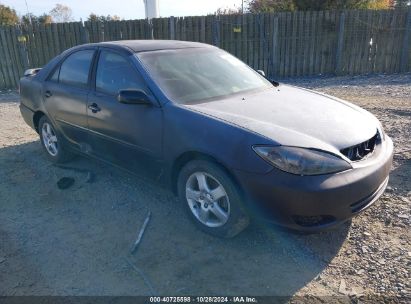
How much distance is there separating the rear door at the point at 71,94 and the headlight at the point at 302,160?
243 cm

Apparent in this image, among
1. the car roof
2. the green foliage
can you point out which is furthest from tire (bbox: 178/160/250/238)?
the green foliage

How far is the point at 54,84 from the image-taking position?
4875mm

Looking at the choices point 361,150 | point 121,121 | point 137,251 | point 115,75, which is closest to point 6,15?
point 115,75

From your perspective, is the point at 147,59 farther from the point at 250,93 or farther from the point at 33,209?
the point at 33,209

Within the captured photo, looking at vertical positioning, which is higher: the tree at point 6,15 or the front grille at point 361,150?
the tree at point 6,15

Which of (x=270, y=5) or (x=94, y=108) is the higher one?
(x=270, y=5)

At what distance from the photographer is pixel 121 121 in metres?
3.79

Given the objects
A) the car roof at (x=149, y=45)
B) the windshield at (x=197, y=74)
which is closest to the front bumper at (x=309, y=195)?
the windshield at (x=197, y=74)

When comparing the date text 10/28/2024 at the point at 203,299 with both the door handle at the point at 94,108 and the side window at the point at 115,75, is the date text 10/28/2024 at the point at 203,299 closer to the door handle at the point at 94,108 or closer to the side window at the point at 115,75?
the side window at the point at 115,75

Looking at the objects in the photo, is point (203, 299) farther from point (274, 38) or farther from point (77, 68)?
point (274, 38)

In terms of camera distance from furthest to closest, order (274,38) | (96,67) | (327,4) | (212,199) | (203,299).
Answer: (327,4) → (274,38) → (96,67) → (212,199) → (203,299)

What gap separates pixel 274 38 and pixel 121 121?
31.3 feet

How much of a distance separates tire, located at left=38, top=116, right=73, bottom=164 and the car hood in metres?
2.45

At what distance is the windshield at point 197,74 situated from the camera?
3.64 meters
